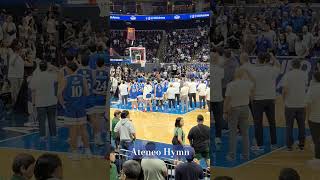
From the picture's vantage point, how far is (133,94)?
36.6 feet

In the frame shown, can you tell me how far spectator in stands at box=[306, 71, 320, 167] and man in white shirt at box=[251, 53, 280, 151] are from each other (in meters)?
0.48

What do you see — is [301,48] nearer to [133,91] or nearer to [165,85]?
[165,85]

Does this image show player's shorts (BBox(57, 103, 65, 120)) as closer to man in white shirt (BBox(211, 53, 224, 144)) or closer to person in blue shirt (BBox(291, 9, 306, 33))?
man in white shirt (BBox(211, 53, 224, 144))

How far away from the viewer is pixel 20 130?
7586mm

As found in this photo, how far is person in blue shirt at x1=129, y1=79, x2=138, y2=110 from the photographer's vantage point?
1076 centimetres

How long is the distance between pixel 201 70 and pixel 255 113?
2633 millimetres

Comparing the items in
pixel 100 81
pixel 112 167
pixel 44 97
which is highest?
pixel 100 81

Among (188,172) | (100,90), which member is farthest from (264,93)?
(100,90)

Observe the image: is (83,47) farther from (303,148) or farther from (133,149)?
(303,148)

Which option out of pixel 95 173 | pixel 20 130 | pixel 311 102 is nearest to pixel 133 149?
pixel 95 173

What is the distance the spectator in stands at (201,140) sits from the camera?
7547 mm

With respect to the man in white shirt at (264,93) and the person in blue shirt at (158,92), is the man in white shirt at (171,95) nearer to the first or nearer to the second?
the person in blue shirt at (158,92)

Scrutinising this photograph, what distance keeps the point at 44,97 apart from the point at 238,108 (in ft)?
9.55

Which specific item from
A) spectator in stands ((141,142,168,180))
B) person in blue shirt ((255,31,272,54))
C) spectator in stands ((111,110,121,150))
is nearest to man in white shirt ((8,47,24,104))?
spectator in stands ((111,110,121,150))
